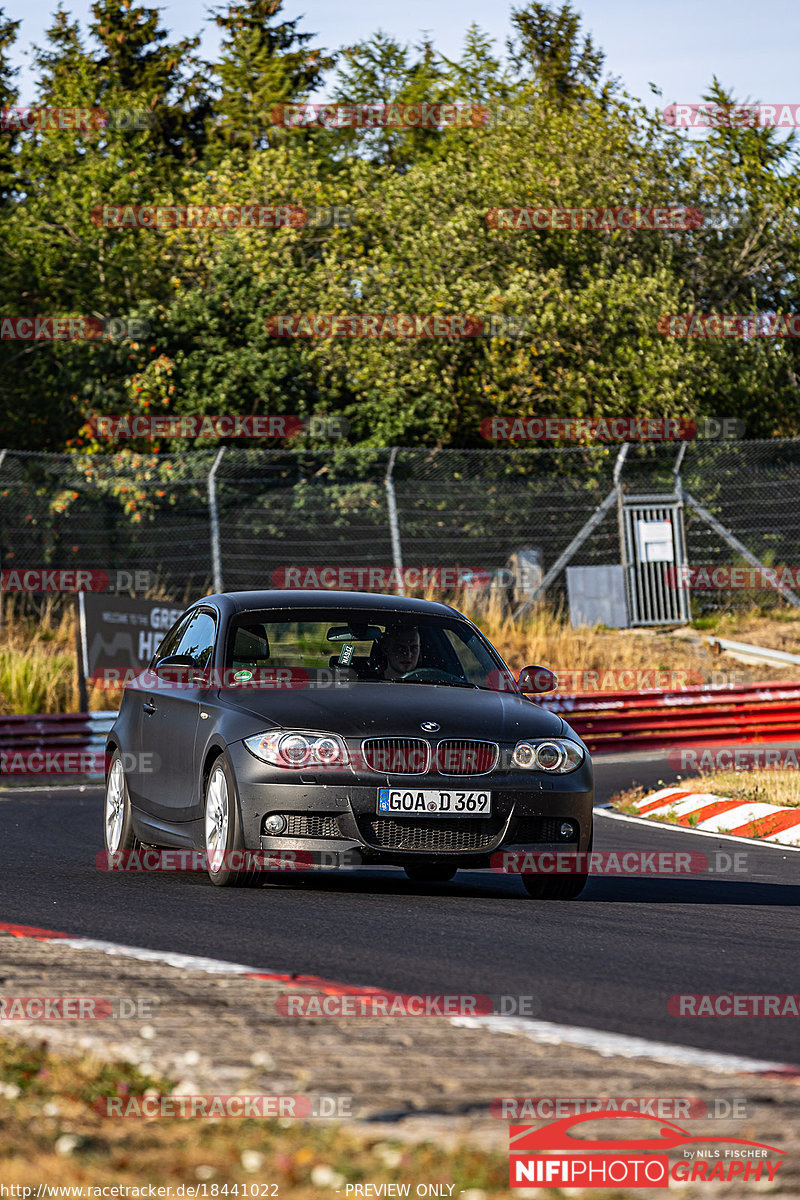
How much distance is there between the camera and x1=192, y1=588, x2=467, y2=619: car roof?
9523 millimetres

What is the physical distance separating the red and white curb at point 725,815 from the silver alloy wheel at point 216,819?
5.20m

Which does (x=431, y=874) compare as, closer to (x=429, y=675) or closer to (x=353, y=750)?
(x=429, y=675)

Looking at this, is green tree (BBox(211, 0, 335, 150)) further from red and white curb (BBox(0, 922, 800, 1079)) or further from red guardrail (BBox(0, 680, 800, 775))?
red and white curb (BBox(0, 922, 800, 1079))

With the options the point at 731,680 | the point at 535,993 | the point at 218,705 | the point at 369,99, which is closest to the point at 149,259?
the point at 369,99

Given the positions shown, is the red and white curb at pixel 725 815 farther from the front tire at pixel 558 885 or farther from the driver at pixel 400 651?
the driver at pixel 400 651

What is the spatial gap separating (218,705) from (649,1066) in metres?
4.54

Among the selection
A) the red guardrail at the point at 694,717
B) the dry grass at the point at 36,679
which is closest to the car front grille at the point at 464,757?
the red guardrail at the point at 694,717

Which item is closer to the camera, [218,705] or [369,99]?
[218,705]

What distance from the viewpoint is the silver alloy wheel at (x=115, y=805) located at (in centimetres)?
990

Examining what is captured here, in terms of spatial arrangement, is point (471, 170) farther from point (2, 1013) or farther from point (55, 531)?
point (2, 1013)

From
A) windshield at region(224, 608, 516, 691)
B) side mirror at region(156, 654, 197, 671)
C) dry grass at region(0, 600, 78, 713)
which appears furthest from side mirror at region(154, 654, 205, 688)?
dry grass at region(0, 600, 78, 713)

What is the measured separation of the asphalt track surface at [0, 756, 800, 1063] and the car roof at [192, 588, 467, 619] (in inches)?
58.6

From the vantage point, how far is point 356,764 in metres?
8.09

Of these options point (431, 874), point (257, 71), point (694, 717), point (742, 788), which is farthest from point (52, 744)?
point (257, 71)
